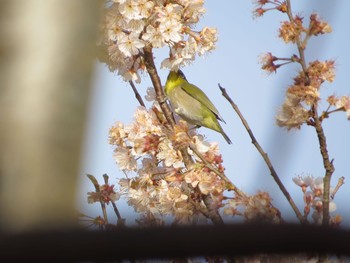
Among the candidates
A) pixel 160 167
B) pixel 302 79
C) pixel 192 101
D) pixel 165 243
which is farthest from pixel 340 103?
pixel 165 243

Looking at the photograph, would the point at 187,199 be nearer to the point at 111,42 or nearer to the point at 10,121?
the point at 111,42

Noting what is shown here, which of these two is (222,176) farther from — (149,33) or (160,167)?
(149,33)

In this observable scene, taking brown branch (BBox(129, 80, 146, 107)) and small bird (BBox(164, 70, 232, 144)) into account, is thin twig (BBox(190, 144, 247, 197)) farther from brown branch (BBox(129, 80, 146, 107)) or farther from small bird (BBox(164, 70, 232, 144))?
small bird (BBox(164, 70, 232, 144))

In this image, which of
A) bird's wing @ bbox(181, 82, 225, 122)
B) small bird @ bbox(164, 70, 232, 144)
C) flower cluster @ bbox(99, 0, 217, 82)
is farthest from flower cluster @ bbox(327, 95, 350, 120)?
bird's wing @ bbox(181, 82, 225, 122)

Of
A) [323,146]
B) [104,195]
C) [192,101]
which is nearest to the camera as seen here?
[323,146]

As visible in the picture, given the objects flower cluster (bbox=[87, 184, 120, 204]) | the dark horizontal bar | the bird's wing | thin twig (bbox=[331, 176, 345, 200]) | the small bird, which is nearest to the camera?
the dark horizontal bar

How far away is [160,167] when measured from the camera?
2584 millimetres

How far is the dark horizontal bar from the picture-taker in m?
0.42

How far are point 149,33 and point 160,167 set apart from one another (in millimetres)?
512

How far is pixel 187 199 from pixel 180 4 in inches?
31.3

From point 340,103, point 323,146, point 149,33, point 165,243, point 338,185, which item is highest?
point 149,33

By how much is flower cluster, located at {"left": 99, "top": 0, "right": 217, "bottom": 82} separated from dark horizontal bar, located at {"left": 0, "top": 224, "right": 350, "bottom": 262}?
6.71 ft

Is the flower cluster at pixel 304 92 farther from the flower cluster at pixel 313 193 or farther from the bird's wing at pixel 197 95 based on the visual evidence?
the bird's wing at pixel 197 95

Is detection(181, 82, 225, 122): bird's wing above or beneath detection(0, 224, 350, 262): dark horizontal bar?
above
